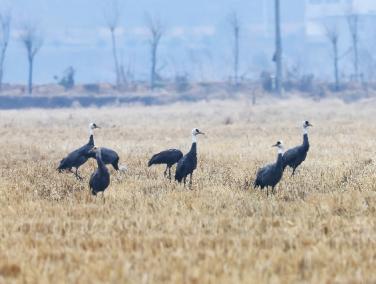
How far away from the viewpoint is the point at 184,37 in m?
124

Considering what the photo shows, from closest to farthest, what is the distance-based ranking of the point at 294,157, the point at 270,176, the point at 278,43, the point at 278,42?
the point at 270,176, the point at 294,157, the point at 278,42, the point at 278,43

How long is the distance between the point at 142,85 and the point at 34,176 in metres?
61.8

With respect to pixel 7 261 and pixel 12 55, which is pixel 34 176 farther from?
pixel 12 55

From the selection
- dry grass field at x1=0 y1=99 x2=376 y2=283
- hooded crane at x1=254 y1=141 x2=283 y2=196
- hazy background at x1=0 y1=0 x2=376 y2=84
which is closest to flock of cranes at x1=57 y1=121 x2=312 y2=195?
hooded crane at x1=254 y1=141 x2=283 y2=196

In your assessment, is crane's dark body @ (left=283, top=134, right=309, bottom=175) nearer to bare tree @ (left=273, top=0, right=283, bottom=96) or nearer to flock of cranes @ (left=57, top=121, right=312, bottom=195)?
flock of cranes @ (left=57, top=121, right=312, bottom=195)

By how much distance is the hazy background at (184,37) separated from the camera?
378 feet

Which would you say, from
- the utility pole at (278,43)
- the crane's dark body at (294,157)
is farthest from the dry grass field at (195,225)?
the utility pole at (278,43)

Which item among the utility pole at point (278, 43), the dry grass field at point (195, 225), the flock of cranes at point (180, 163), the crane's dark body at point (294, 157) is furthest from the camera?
the utility pole at point (278, 43)

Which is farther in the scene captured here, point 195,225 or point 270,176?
point 270,176

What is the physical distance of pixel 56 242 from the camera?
31.2 feet

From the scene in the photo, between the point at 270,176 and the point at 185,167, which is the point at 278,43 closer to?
the point at 185,167

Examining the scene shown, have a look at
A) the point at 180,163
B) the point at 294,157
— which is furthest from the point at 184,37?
the point at 180,163

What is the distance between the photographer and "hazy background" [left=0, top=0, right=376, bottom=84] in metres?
115

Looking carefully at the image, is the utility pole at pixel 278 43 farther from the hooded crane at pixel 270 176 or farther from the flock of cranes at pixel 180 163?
the hooded crane at pixel 270 176
